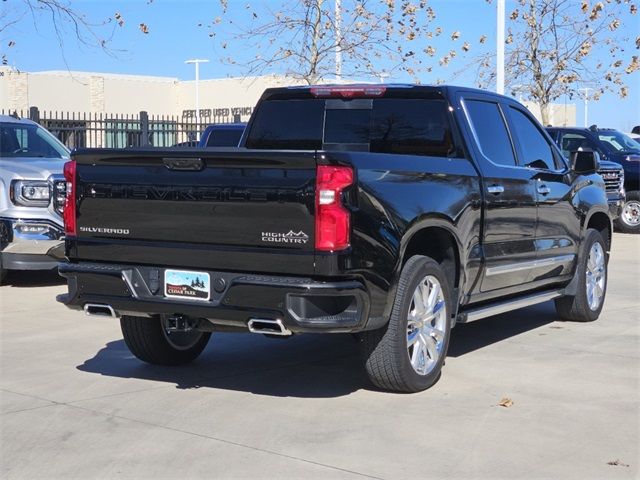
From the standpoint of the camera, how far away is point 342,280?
19.1ft

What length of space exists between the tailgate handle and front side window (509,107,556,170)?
3234 mm

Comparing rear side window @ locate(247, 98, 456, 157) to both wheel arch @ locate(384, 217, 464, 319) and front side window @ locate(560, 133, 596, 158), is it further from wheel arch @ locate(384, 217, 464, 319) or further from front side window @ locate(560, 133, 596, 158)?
front side window @ locate(560, 133, 596, 158)

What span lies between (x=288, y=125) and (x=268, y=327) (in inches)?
103

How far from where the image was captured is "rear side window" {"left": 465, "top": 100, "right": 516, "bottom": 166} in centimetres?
767

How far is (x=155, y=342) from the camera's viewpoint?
7.32 m

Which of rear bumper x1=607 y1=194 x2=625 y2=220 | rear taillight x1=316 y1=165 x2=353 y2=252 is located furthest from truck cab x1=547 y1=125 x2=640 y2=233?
rear taillight x1=316 y1=165 x2=353 y2=252

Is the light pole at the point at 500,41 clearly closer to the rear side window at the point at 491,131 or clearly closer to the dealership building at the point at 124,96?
the rear side window at the point at 491,131

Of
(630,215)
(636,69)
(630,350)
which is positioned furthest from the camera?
(636,69)

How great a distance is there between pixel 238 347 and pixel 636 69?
19793mm

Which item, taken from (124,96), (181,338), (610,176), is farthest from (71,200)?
(124,96)

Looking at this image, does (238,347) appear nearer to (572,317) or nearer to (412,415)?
(412,415)

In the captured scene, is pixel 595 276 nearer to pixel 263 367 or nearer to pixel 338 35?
pixel 263 367

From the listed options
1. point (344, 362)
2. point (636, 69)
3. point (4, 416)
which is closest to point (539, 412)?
point (344, 362)

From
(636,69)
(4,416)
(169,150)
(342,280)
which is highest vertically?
(636,69)
